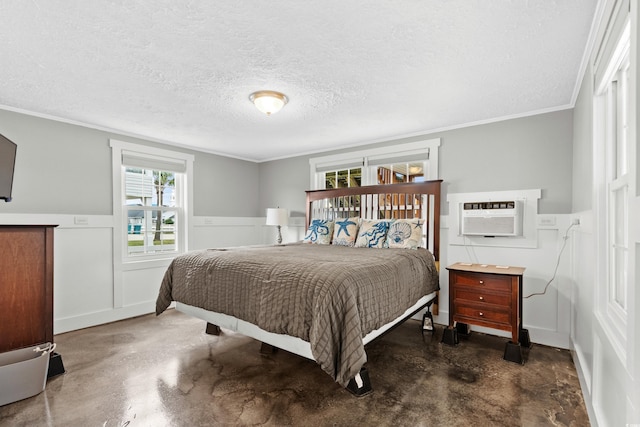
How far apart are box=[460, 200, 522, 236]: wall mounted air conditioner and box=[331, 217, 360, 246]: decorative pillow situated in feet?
3.92

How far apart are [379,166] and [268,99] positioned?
2079mm

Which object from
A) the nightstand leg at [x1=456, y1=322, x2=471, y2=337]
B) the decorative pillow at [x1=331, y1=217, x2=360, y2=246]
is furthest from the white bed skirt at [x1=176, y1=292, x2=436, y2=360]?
the decorative pillow at [x1=331, y1=217, x2=360, y2=246]

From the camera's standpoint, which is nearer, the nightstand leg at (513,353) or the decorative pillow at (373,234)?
the nightstand leg at (513,353)

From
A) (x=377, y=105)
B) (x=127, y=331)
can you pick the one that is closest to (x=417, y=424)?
(x=377, y=105)

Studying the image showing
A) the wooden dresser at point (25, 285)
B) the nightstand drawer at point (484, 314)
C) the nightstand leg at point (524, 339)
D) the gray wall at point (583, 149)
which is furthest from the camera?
the nightstand leg at point (524, 339)

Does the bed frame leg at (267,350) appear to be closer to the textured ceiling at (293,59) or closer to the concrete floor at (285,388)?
the concrete floor at (285,388)

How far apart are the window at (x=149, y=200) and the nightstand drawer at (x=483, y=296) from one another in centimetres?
361

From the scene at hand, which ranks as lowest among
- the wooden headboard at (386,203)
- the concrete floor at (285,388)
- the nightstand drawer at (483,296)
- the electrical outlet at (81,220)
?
the concrete floor at (285,388)

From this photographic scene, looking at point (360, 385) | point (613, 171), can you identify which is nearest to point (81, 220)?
point (360, 385)

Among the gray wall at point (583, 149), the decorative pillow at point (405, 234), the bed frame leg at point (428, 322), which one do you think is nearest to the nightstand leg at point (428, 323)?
the bed frame leg at point (428, 322)

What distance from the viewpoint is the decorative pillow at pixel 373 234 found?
361cm

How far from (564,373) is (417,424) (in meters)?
1.47

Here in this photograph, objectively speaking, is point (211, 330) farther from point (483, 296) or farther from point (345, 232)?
point (483, 296)

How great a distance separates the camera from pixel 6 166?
7.71 ft
